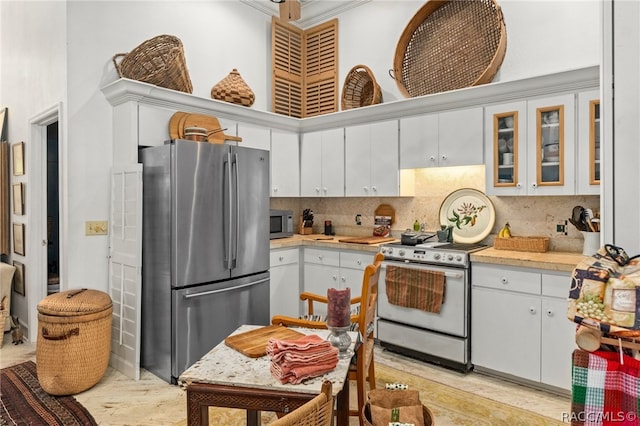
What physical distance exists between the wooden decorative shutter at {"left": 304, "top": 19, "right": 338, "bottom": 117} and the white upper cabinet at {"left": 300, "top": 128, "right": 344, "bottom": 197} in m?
0.46

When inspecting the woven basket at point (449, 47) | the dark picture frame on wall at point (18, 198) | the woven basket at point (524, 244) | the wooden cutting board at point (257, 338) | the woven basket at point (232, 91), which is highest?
the woven basket at point (449, 47)

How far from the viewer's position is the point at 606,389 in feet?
3.54

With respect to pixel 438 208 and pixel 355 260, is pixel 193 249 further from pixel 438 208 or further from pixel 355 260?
pixel 438 208

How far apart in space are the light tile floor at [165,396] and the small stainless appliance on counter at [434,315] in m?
0.14

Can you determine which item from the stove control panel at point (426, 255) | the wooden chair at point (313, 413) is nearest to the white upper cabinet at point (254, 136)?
the stove control panel at point (426, 255)

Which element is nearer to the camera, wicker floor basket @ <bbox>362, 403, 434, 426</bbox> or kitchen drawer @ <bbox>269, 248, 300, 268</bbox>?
wicker floor basket @ <bbox>362, 403, 434, 426</bbox>

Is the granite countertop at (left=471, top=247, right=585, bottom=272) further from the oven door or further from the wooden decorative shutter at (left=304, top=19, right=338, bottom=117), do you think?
the wooden decorative shutter at (left=304, top=19, right=338, bottom=117)

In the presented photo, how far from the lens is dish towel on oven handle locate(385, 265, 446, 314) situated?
334 centimetres

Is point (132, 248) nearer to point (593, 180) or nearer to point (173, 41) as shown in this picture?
point (173, 41)

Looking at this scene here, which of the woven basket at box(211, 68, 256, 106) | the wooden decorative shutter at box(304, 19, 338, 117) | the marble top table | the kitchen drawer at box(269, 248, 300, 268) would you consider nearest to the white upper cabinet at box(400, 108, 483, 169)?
the wooden decorative shutter at box(304, 19, 338, 117)

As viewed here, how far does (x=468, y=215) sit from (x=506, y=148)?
0.74 meters

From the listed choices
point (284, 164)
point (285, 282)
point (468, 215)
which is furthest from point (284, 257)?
point (468, 215)

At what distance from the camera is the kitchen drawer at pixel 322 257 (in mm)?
4125

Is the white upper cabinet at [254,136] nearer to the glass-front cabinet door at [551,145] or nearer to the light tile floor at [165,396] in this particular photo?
the light tile floor at [165,396]
